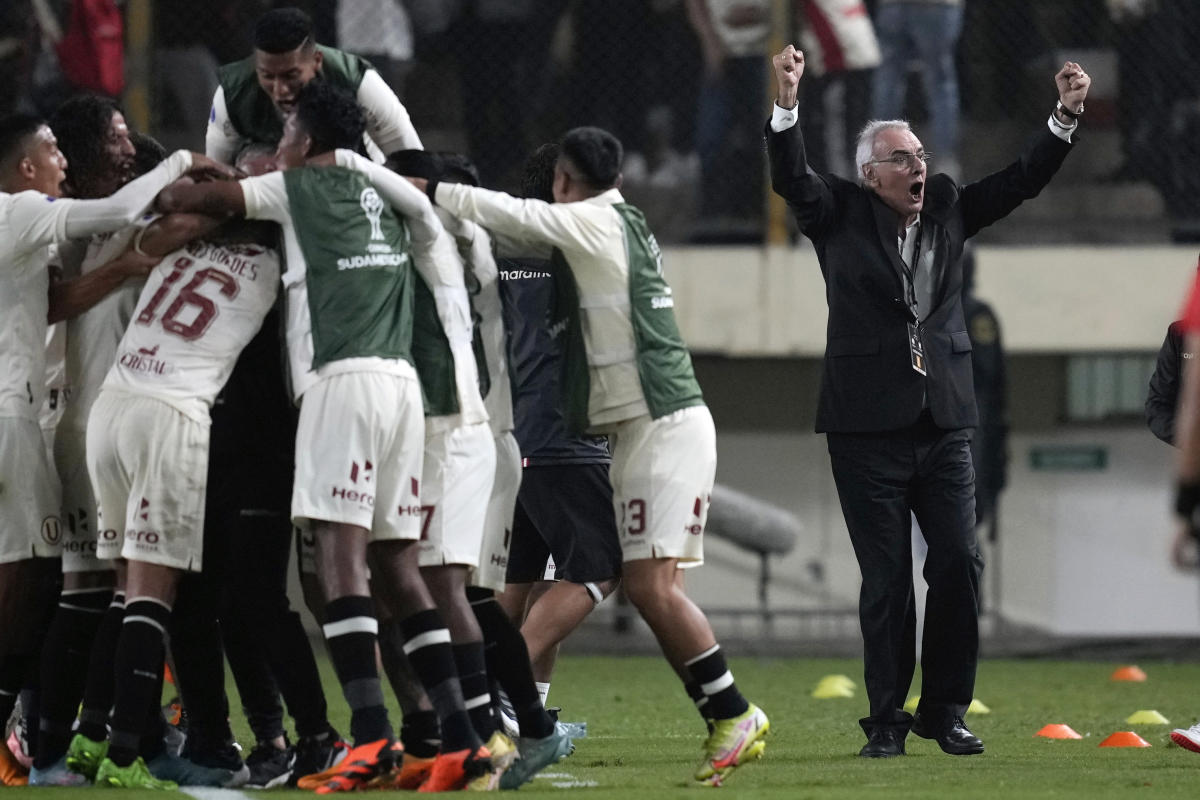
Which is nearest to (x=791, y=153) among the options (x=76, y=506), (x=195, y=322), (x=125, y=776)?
(x=195, y=322)

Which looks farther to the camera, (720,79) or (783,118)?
(720,79)

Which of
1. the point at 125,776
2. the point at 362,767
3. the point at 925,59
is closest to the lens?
the point at 362,767

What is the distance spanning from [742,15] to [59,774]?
8.13 metres

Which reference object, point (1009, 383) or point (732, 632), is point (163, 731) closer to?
point (732, 632)

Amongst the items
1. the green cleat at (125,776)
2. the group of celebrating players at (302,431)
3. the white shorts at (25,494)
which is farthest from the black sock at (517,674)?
the white shorts at (25,494)

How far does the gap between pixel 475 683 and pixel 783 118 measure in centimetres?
226

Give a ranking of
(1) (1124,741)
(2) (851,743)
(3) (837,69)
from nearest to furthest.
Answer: (1) (1124,741), (2) (851,743), (3) (837,69)

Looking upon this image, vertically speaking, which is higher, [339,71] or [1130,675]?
[339,71]

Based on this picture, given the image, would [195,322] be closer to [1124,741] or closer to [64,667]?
[64,667]

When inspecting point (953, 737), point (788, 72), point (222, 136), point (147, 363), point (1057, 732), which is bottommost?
point (1057, 732)

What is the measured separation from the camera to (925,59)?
12.6 m

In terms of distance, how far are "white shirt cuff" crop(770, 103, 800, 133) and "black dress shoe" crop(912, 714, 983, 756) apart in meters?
2.09

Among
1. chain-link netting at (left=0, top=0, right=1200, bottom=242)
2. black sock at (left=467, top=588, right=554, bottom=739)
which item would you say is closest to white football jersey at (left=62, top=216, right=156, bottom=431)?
black sock at (left=467, top=588, right=554, bottom=739)

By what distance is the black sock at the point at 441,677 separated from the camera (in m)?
5.61
